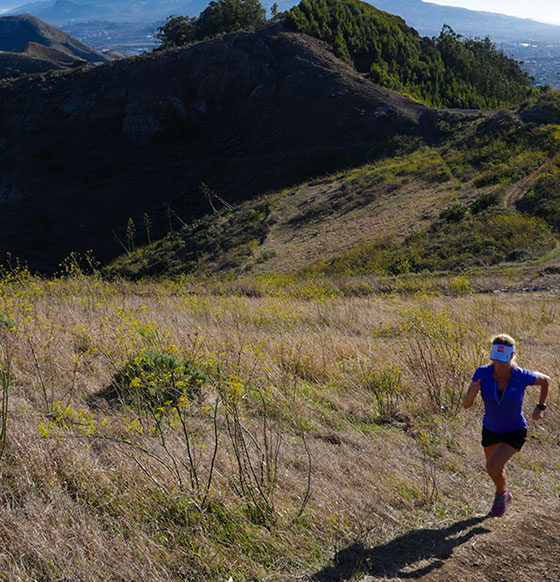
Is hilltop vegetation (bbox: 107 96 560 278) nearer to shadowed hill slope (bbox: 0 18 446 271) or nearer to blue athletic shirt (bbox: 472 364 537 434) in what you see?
shadowed hill slope (bbox: 0 18 446 271)

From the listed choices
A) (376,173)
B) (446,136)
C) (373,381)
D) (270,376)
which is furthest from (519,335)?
(446,136)

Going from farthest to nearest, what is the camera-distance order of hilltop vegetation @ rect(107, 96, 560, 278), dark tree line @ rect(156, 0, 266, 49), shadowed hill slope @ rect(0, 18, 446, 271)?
dark tree line @ rect(156, 0, 266, 49) < shadowed hill slope @ rect(0, 18, 446, 271) < hilltop vegetation @ rect(107, 96, 560, 278)

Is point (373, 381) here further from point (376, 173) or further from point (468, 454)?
point (376, 173)

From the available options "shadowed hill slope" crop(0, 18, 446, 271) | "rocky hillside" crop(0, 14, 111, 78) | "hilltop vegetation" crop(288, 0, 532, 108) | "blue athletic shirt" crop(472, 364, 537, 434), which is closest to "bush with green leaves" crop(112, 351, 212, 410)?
"blue athletic shirt" crop(472, 364, 537, 434)

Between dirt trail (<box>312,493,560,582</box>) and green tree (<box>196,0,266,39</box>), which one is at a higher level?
green tree (<box>196,0,266,39</box>)

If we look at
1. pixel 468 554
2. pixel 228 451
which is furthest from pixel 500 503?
pixel 228 451

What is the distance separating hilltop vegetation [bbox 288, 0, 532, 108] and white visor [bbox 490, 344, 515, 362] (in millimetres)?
45434

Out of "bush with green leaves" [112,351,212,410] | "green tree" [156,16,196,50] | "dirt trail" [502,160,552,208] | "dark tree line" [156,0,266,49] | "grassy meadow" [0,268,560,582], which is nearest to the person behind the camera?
"grassy meadow" [0,268,560,582]

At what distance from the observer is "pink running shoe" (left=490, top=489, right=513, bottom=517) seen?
3.18m

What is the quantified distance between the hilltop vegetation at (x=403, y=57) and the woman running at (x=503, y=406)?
45409 millimetres

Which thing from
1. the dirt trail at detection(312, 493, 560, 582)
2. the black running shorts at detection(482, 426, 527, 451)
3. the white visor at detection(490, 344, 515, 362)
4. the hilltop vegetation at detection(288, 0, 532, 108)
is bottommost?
the dirt trail at detection(312, 493, 560, 582)

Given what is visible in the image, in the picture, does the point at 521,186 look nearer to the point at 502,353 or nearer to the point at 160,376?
the point at 502,353

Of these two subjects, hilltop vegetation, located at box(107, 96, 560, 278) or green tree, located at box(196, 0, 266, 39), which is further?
green tree, located at box(196, 0, 266, 39)

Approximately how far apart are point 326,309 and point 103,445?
5.82 metres
